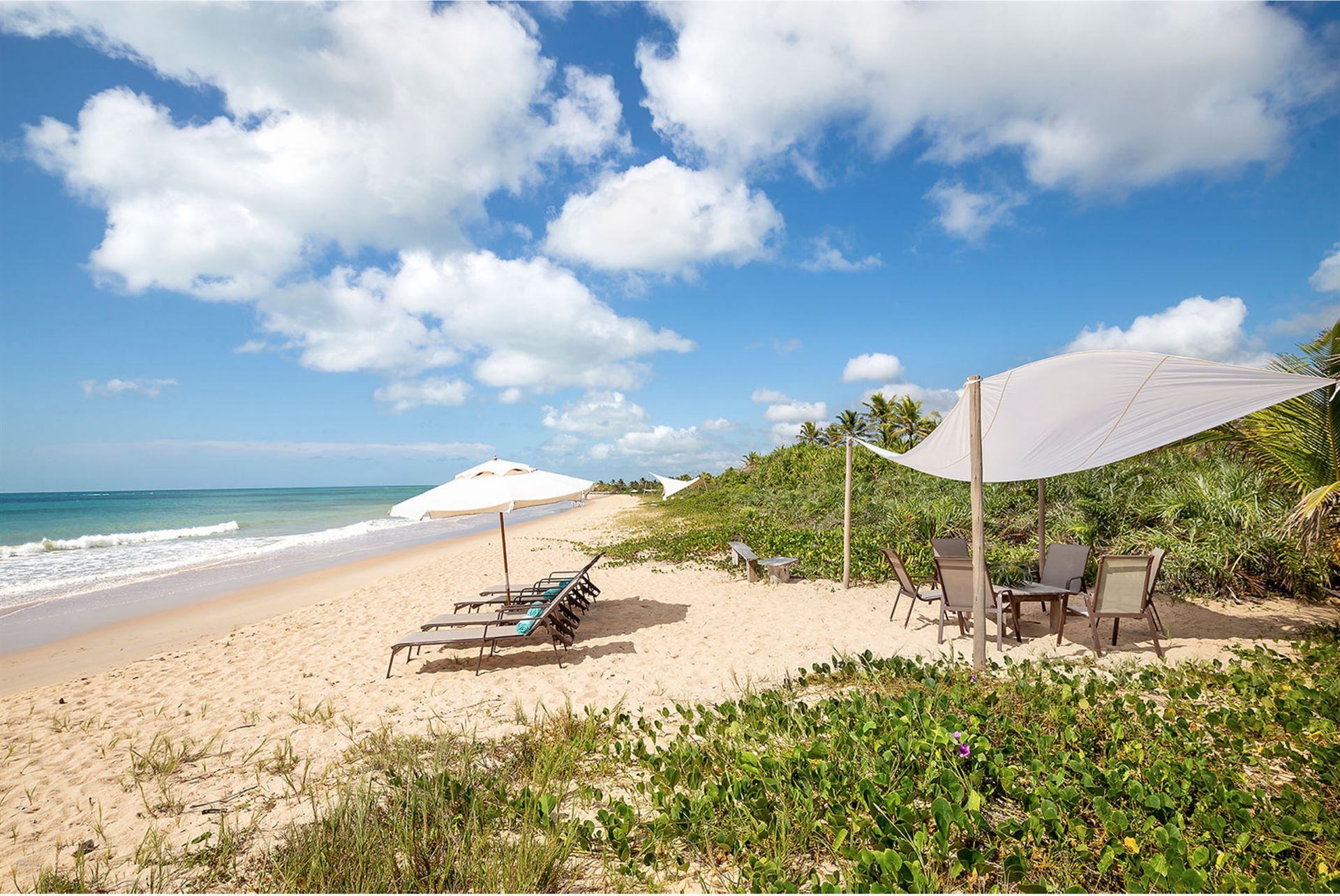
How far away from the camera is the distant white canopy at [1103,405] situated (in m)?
5.01

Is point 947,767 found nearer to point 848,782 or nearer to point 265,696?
point 848,782

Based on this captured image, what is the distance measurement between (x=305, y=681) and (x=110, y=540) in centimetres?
2752

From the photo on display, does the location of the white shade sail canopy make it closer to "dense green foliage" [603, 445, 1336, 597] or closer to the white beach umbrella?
the white beach umbrella

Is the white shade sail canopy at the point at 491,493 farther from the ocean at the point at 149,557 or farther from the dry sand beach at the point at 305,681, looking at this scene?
the ocean at the point at 149,557

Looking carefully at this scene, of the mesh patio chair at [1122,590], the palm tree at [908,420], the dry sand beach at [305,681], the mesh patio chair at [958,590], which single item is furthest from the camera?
the palm tree at [908,420]

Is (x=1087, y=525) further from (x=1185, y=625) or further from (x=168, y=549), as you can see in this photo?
(x=168, y=549)

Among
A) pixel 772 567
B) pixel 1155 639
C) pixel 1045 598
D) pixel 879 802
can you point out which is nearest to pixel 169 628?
pixel 772 567

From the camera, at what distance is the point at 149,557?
19219 millimetres

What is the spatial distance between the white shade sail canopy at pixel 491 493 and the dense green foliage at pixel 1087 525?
17.8ft

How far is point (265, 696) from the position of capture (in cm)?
574

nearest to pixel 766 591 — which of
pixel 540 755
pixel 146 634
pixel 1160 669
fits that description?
pixel 1160 669

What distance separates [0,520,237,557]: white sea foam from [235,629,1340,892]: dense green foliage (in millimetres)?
27907

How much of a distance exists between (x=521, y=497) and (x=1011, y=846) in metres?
5.70

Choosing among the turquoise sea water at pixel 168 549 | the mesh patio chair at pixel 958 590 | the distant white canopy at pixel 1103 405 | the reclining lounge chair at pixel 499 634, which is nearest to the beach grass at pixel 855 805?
the mesh patio chair at pixel 958 590
